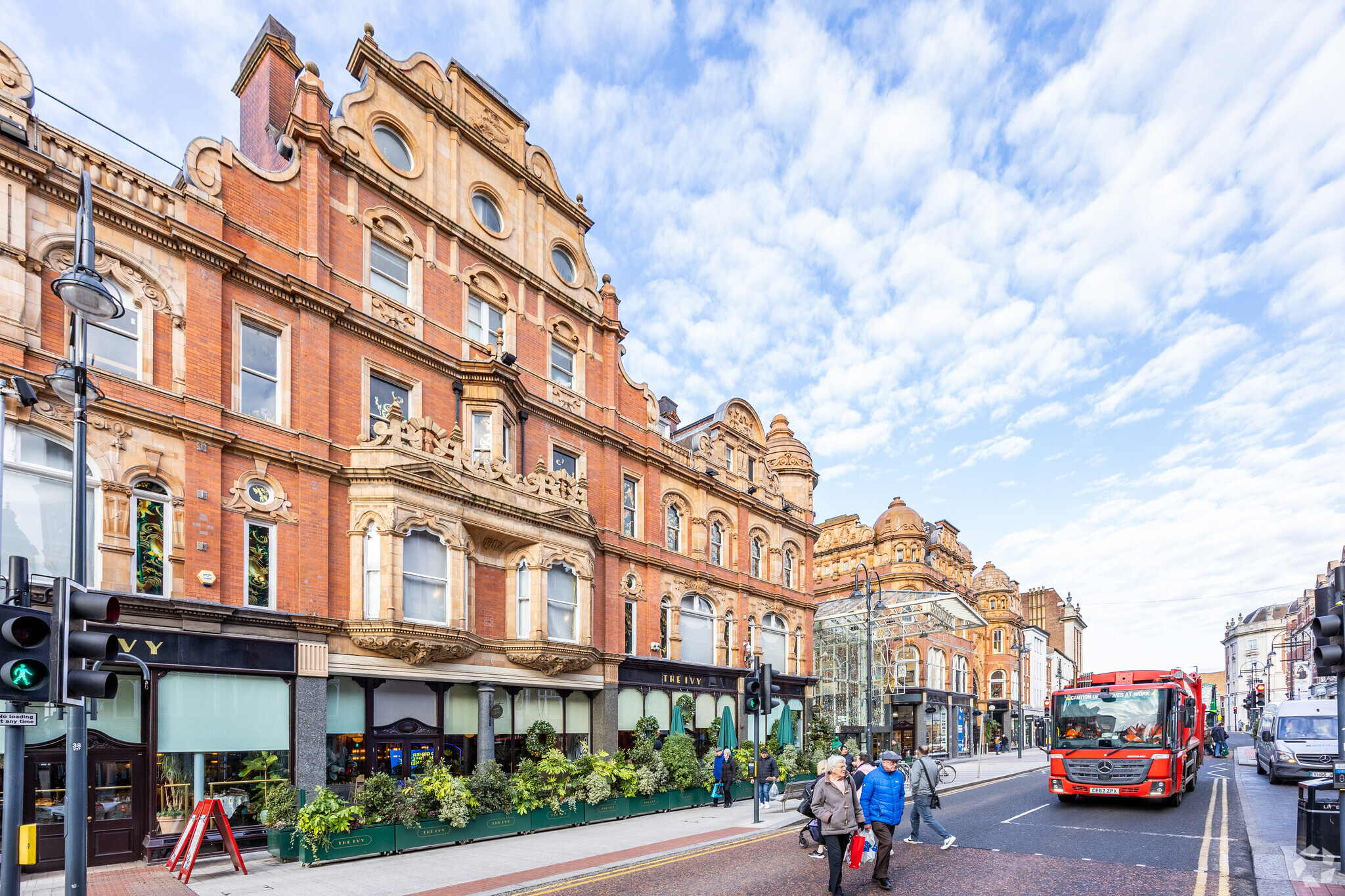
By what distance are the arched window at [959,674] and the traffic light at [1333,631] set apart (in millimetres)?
47070

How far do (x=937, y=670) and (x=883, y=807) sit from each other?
1686 inches

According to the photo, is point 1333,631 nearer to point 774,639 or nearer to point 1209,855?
point 1209,855

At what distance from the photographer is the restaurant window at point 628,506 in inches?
1017

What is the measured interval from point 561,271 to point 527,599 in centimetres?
1061

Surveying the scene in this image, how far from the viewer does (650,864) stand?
12523mm

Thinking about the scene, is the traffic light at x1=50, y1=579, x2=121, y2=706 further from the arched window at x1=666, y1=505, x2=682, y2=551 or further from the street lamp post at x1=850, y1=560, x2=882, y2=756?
the arched window at x1=666, y1=505, x2=682, y2=551

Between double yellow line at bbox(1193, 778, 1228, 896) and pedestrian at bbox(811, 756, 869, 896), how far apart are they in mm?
4664

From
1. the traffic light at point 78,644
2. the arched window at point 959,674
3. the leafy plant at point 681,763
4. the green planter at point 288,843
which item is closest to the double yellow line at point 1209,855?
the leafy plant at point 681,763

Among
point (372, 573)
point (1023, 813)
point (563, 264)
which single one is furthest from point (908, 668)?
point (372, 573)

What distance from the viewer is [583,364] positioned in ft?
82.4

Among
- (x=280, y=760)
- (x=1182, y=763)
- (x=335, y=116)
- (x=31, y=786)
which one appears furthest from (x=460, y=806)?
(x=1182, y=763)

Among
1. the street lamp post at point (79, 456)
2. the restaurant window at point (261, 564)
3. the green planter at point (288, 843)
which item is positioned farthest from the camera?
the restaurant window at point (261, 564)

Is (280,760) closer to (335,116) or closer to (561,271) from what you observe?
(335,116)

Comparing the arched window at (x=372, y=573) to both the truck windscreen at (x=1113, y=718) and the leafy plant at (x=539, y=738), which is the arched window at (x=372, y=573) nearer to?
A: the leafy plant at (x=539, y=738)
